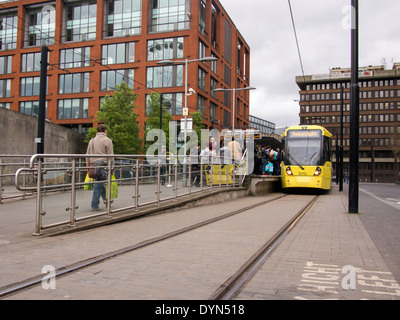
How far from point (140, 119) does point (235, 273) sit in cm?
4139

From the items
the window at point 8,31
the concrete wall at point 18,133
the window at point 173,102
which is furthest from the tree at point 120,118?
the window at point 8,31

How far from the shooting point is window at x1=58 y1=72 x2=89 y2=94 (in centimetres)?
4635

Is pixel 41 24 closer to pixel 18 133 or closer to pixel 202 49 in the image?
pixel 202 49

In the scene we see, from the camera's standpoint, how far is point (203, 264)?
4734 millimetres

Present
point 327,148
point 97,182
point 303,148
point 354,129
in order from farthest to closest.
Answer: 1. point 327,148
2. point 303,148
3. point 354,129
4. point 97,182

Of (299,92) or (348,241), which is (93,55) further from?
(299,92)

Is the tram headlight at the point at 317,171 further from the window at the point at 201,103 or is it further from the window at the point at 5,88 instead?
the window at the point at 5,88

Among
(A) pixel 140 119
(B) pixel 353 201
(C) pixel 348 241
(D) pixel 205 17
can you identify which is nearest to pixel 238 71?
(D) pixel 205 17

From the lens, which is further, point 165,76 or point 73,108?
point 73,108

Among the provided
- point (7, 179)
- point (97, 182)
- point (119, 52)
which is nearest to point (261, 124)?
point (119, 52)

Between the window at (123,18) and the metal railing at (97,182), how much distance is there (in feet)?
117

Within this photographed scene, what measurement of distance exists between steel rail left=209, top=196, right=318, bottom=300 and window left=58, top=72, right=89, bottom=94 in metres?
43.4

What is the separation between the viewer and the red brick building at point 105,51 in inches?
1693

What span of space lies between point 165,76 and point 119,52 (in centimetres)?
653
